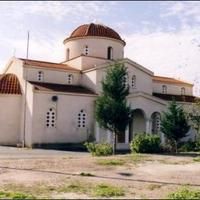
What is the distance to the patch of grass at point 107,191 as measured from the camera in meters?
11.4

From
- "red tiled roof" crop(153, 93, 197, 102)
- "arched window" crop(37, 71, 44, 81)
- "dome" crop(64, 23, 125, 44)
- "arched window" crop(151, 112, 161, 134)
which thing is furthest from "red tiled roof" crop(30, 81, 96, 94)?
"red tiled roof" crop(153, 93, 197, 102)

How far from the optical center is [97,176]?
49.4 feet

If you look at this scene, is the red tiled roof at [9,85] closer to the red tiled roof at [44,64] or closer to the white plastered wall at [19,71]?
the white plastered wall at [19,71]

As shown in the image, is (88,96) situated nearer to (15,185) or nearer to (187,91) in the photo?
(187,91)

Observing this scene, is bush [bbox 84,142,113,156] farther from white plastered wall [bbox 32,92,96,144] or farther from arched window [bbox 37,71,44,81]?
arched window [bbox 37,71,44,81]

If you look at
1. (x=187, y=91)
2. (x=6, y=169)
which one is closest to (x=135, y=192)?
(x=6, y=169)

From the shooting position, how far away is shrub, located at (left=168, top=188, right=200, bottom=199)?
11250mm

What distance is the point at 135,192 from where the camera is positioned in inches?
474

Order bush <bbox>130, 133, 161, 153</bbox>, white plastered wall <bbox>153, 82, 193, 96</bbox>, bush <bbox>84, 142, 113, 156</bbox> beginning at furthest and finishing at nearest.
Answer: white plastered wall <bbox>153, 82, 193, 96</bbox> < bush <bbox>130, 133, 161, 153</bbox> < bush <bbox>84, 142, 113, 156</bbox>

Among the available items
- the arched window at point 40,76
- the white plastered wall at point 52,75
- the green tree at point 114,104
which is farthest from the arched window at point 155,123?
the arched window at point 40,76

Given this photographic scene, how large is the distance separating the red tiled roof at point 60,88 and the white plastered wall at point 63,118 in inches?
18.6

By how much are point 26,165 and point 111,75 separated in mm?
13538

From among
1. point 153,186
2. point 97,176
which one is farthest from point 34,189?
point 153,186

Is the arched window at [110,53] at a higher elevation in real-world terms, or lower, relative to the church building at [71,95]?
Answer: higher
